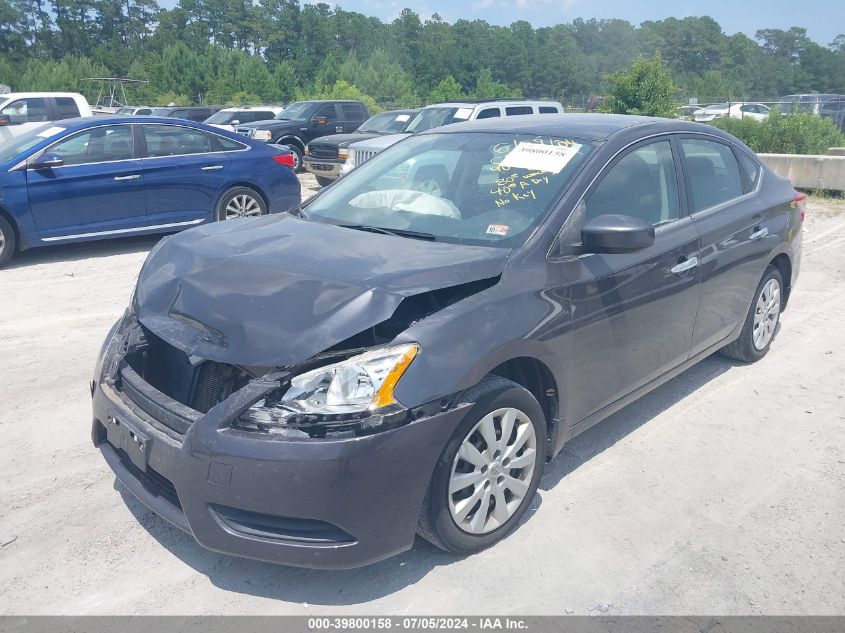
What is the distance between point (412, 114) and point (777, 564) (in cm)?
1388

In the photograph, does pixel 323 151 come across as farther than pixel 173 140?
Yes

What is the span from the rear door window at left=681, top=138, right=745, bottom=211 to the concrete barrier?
8659 mm

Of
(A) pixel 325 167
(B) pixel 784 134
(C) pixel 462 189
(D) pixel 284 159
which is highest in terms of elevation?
(C) pixel 462 189

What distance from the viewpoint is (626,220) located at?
3766mm

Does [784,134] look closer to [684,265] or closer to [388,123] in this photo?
[388,123]

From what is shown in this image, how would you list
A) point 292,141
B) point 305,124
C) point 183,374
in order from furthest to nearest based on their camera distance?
1. point 305,124
2. point 292,141
3. point 183,374

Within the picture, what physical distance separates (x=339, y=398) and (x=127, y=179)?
705cm

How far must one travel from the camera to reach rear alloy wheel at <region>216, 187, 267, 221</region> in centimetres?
996

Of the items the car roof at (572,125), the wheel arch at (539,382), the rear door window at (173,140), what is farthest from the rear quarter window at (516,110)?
the wheel arch at (539,382)

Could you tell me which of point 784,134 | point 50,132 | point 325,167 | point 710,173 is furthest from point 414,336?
point 784,134

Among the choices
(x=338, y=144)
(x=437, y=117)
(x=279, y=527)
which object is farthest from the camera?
(x=338, y=144)

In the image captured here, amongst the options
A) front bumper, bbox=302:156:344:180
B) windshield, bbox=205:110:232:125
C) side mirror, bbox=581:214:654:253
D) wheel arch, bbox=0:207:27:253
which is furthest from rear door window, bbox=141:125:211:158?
windshield, bbox=205:110:232:125

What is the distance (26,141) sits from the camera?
29.2 ft

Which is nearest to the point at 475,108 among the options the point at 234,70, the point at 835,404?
the point at 835,404
